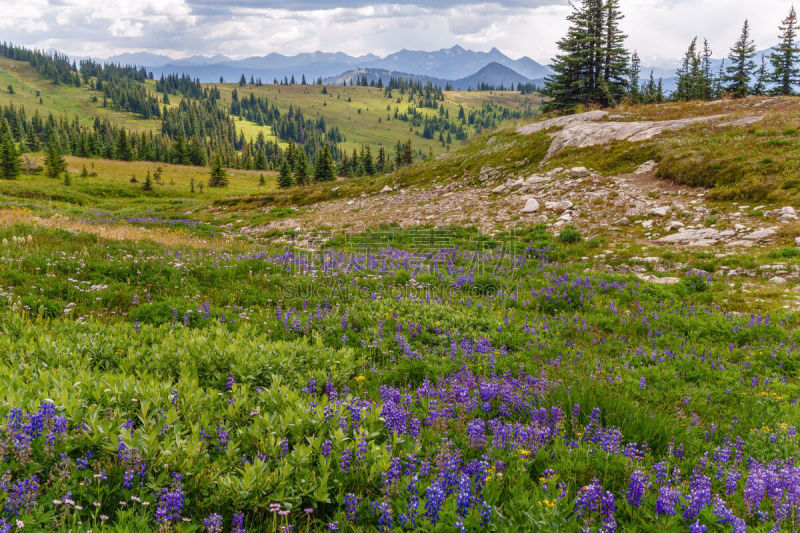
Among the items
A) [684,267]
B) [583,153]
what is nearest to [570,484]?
[684,267]

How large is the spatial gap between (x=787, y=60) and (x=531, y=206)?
7181 cm

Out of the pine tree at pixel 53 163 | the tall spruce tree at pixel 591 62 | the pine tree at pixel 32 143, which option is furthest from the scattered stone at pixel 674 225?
the pine tree at pixel 32 143

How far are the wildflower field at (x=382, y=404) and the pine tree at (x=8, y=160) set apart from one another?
262 feet

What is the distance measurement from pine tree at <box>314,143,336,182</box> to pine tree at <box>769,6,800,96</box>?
74.0m

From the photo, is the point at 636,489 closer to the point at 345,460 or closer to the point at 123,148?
the point at 345,460

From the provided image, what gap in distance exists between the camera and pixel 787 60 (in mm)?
60312

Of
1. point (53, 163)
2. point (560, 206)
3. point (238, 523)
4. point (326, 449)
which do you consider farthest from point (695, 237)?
point (53, 163)

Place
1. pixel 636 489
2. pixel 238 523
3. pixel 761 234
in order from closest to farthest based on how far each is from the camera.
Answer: pixel 238 523 → pixel 636 489 → pixel 761 234

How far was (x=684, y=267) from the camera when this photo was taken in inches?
462

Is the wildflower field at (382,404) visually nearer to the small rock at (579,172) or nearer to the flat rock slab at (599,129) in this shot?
the small rock at (579,172)

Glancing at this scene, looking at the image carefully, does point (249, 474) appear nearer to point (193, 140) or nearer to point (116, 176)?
point (116, 176)

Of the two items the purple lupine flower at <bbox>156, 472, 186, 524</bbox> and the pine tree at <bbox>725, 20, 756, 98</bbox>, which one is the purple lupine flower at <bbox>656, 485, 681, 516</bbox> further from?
the pine tree at <bbox>725, 20, 756, 98</bbox>

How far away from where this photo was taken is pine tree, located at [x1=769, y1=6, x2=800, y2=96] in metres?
58.1

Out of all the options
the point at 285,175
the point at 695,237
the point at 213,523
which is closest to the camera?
the point at 213,523
